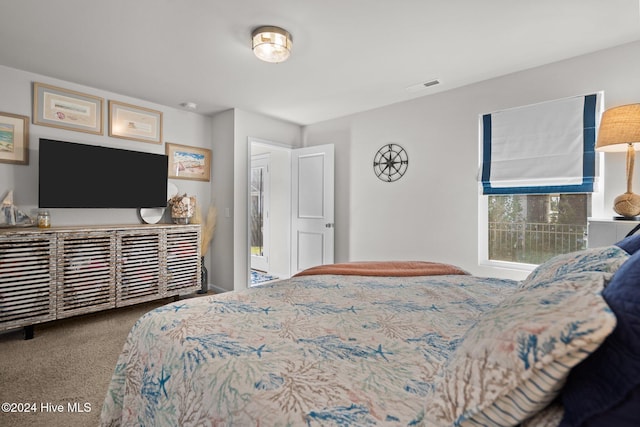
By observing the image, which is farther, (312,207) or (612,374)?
(312,207)

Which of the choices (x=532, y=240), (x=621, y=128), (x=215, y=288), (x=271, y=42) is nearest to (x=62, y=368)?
(x=215, y=288)

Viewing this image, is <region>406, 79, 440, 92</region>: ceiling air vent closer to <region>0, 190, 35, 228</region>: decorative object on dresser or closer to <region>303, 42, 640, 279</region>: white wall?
<region>303, 42, 640, 279</region>: white wall

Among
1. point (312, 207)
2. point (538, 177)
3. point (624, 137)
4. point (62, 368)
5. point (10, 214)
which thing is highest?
point (624, 137)

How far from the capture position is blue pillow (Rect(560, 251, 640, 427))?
0.48 meters

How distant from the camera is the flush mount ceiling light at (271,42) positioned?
227 centimetres

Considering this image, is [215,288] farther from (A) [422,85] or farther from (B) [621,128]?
(B) [621,128]

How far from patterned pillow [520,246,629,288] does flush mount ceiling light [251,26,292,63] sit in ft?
7.13

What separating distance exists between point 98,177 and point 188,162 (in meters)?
1.10

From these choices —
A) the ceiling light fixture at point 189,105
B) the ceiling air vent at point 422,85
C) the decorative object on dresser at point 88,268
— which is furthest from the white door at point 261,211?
the ceiling air vent at point 422,85

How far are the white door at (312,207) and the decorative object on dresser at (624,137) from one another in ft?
9.46

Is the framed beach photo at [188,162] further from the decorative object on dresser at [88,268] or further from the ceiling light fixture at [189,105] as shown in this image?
the decorative object on dresser at [88,268]

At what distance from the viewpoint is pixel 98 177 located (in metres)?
3.38

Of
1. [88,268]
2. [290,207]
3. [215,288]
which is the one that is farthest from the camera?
[290,207]

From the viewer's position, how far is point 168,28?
2287mm
